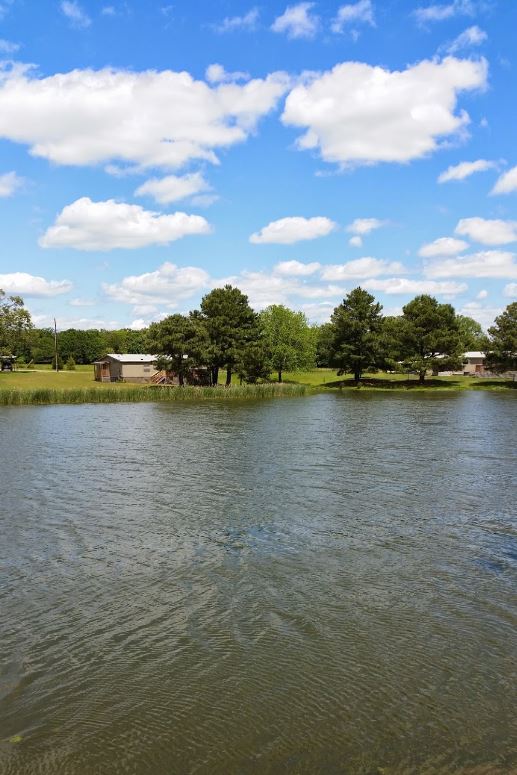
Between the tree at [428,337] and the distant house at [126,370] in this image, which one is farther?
the distant house at [126,370]

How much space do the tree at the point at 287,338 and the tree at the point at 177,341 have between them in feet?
56.4

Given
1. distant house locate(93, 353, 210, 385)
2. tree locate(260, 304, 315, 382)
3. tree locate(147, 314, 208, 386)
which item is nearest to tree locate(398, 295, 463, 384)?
tree locate(260, 304, 315, 382)

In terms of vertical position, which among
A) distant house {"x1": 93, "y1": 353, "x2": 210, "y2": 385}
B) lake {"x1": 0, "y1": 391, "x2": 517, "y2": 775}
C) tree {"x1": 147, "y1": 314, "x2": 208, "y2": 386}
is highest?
tree {"x1": 147, "y1": 314, "x2": 208, "y2": 386}

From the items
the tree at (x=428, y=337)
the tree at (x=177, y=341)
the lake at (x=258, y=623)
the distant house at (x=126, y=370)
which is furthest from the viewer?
the distant house at (x=126, y=370)

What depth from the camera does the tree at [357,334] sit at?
96188mm

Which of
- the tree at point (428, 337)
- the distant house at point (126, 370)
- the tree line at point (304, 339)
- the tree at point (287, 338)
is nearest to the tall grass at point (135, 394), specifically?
the tree line at point (304, 339)

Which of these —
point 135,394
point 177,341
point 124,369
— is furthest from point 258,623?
point 124,369

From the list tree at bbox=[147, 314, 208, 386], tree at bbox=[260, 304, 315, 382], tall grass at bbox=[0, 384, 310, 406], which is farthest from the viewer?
tree at bbox=[260, 304, 315, 382]

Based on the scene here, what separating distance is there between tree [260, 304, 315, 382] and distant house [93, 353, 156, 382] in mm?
23144

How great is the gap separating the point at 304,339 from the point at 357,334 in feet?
29.9

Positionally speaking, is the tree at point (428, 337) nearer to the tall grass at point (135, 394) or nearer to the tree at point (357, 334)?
the tree at point (357, 334)

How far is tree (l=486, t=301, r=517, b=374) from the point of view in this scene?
313 feet

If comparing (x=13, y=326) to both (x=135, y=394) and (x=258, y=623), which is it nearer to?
(x=135, y=394)

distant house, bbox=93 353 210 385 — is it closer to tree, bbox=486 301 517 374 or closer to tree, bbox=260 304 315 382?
tree, bbox=260 304 315 382
